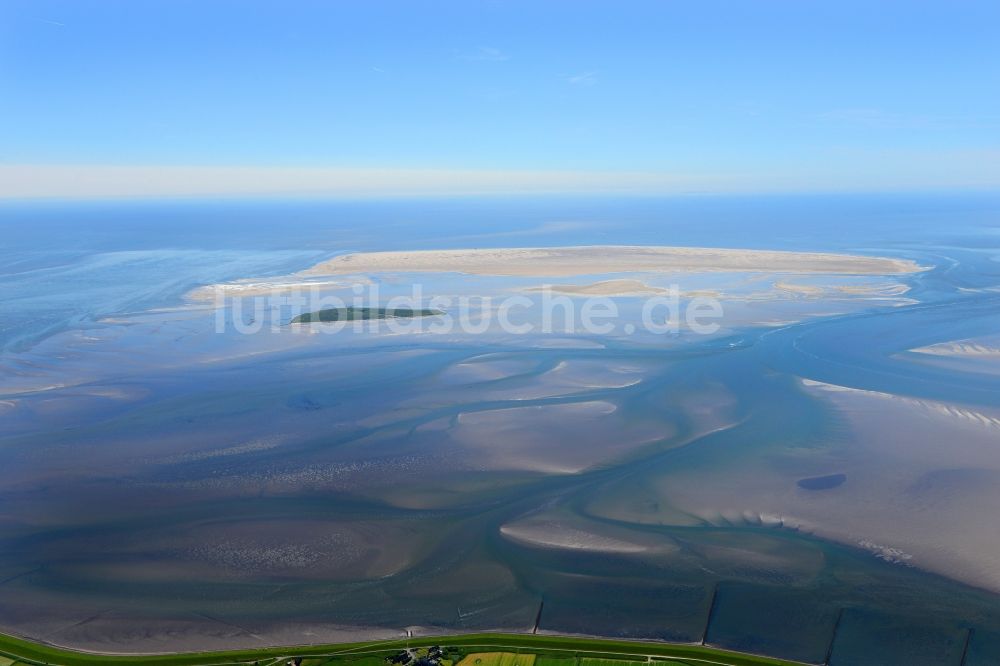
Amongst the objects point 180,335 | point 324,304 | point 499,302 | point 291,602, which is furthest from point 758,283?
point 291,602

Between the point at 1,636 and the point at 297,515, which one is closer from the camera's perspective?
the point at 1,636

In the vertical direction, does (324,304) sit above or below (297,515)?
above

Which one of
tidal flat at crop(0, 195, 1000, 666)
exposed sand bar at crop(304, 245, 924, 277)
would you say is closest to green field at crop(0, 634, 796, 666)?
tidal flat at crop(0, 195, 1000, 666)

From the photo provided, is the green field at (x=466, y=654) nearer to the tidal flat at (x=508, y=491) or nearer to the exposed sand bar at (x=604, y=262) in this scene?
the tidal flat at (x=508, y=491)

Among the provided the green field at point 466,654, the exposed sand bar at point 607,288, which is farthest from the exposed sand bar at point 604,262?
the green field at point 466,654

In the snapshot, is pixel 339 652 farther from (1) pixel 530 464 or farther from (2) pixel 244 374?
(2) pixel 244 374

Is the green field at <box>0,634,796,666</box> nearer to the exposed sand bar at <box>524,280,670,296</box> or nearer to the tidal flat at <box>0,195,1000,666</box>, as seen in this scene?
the tidal flat at <box>0,195,1000,666</box>

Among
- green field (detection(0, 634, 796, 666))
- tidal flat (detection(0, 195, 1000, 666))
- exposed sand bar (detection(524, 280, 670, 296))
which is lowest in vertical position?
green field (detection(0, 634, 796, 666))

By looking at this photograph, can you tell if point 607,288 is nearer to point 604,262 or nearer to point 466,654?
point 604,262
